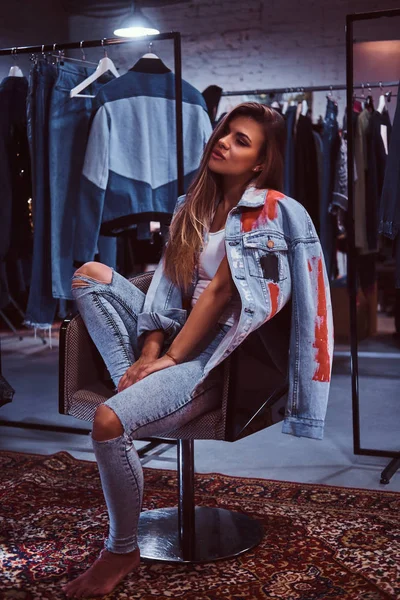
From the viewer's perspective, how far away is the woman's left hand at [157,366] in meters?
2.11

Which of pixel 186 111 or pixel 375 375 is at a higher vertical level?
pixel 186 111

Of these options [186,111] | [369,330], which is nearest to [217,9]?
[369,330]

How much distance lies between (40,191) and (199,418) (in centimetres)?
173

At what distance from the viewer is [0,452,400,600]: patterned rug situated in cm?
208

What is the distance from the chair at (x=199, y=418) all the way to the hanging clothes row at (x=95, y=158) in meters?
0.88

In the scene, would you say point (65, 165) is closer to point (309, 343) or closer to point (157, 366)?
point (157, 366)

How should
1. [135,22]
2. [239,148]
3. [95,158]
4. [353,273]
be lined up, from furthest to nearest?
1. [135,22]
2. [95,158]
3. [353,273]
4. [239,148]

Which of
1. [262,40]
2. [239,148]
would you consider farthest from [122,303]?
[262,40]

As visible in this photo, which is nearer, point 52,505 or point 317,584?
point 317,584

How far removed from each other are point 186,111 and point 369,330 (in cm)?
363

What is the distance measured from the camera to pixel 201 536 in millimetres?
2385

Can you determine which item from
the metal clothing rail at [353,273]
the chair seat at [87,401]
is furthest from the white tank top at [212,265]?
the metal clothing rail at [353,273]

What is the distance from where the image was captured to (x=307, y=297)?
2102mm

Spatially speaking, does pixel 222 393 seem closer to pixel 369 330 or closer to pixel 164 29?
pixel 369 330
